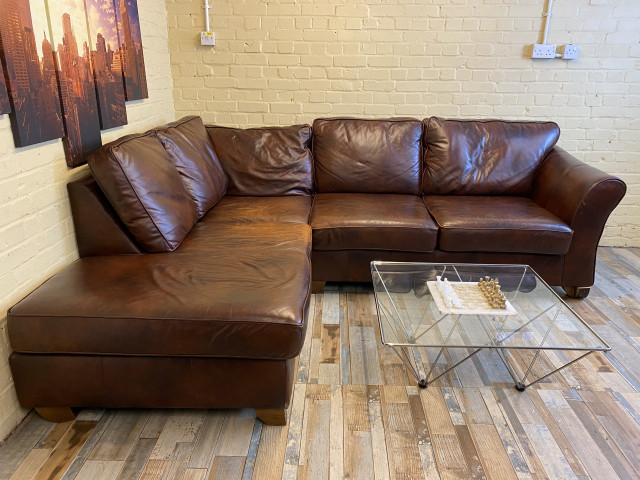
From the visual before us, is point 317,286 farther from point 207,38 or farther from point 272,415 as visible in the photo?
point 207,38

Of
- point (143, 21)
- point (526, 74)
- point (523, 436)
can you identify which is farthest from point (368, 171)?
point (523, 436)

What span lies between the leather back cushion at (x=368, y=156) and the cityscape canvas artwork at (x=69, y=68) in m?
1.15

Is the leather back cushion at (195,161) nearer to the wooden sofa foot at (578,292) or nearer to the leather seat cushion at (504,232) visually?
the leather seat cushion at (504,232)

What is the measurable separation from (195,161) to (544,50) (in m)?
2.28

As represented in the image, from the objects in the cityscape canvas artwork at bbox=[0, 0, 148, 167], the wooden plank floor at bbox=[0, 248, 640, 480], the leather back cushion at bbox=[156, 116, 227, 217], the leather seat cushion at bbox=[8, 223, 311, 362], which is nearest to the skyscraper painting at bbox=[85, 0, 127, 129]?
the cityscape canvas artwork at bbox=[0, 0, 148, 167]

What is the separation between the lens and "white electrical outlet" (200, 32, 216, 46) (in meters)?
3.13

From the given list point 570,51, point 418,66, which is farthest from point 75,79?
point 570,51

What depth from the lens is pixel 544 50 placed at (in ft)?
10.1

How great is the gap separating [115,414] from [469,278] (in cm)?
149

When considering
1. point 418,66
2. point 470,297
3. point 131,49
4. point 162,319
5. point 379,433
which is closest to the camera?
point 162,319

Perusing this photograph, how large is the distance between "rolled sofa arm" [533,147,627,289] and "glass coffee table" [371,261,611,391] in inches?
20.7

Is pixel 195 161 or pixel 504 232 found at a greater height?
pixel 195 161

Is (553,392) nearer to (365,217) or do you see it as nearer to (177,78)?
(365,217)

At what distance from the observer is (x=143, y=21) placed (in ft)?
9.16
